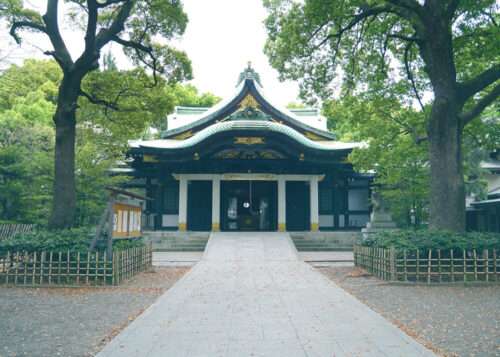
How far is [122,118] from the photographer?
14.4 meters

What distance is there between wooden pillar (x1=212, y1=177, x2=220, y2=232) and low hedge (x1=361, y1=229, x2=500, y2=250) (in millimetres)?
11203

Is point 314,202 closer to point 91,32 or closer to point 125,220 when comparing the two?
point 125,220

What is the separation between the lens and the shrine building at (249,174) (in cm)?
2116

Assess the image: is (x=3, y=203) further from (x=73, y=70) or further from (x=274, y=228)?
(x=274, y=228)

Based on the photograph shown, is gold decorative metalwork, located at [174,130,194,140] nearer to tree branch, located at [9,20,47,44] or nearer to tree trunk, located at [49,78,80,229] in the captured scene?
tree trunk, located at [49,78,80,229]

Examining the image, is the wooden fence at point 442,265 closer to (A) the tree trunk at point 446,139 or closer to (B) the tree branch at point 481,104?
(A) the tree trunk at point 446,139

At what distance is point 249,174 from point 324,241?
5042mm

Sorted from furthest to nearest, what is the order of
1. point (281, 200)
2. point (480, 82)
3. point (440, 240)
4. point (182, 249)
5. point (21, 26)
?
point (281, 200), point (182, 249), point (21, 26), point (480, 82), point (440, 240)

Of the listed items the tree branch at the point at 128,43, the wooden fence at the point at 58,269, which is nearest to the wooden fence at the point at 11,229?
the wooden fence at the point at 58,269

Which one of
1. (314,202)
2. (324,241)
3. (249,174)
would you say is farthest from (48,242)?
(314,202)

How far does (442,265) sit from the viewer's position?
10.7 m

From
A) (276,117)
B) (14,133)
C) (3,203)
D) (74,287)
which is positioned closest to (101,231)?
(74,287)

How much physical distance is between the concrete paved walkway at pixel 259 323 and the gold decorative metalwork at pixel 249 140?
10.5m

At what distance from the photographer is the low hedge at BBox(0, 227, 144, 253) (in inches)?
411
